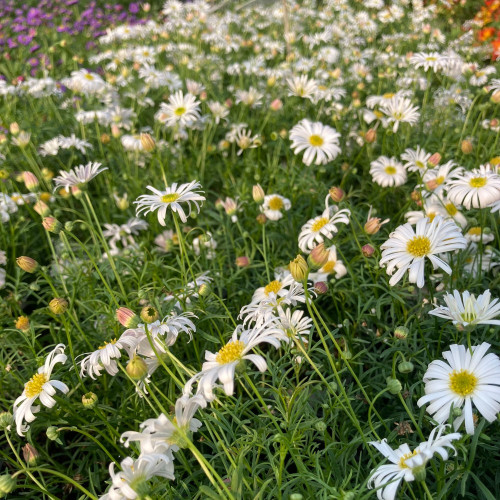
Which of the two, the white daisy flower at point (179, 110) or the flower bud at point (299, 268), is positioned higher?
the flower bud at point (299, 268)

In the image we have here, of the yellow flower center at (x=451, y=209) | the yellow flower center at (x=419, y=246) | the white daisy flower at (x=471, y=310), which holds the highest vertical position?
the yellow flower center at (x=419, y=246)

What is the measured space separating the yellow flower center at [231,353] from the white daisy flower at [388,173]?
1.54m

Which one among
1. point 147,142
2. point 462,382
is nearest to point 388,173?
point 147,142

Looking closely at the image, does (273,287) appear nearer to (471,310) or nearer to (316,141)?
(471,310)

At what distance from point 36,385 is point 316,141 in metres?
1.73

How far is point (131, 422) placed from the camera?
180 cm

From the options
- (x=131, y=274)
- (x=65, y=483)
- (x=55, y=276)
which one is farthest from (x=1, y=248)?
(x=65, y=483)

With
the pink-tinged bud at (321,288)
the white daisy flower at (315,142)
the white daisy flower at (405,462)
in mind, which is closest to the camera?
the white daisy flower at (405,462)

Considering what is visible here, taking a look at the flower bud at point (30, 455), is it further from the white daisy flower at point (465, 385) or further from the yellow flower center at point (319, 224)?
the yellow flower center at point (319, 224)

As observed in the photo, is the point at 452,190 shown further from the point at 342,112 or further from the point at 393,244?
the point at 342,112

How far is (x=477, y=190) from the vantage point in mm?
1797

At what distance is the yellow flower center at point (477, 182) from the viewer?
1819mm

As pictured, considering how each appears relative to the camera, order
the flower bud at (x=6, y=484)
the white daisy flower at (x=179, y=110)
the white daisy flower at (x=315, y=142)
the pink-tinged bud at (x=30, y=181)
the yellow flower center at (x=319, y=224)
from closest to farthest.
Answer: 1. the flower bud at (x=6, y=484)
2. the yellow flower center at (x=319, y=224)
3. the pink-tinged bud at (x=30, y=181)
4. the white daisy flower at (x=315, y=142)
5. the white daisy flower at (x=179, y=110)

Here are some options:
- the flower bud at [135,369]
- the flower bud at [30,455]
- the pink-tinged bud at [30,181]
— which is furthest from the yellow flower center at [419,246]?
the pink-tinged bud at [30,181]
